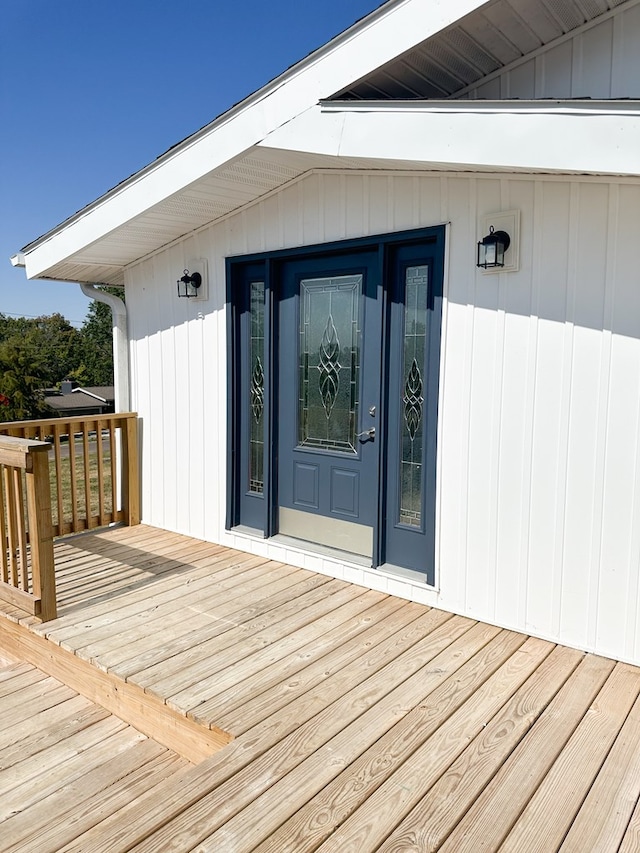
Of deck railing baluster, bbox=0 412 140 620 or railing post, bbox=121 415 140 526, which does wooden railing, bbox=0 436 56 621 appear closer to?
deck railing baluster, bbox=0 412 140 620

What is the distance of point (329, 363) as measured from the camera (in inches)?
145

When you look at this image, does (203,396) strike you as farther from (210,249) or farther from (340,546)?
(340,546)

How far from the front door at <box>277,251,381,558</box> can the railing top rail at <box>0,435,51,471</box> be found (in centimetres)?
153

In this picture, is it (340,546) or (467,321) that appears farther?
(340,546)

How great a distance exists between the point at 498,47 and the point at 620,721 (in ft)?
9.68

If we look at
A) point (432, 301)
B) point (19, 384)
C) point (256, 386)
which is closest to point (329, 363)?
point (256, 386)

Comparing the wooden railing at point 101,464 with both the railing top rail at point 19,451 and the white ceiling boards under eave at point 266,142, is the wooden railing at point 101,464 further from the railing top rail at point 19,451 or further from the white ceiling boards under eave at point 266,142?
the railing top rail at point 19,451

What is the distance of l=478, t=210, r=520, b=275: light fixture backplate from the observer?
9.13 feet

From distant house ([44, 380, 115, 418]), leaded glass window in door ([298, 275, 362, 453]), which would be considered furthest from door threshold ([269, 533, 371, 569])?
distant house ([44, 380, 115, 418])

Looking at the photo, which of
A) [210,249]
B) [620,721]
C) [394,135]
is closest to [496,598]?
[620,721]

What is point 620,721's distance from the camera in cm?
217

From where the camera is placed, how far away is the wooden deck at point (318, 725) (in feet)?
5.53

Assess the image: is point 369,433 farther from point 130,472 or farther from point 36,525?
point 130,472

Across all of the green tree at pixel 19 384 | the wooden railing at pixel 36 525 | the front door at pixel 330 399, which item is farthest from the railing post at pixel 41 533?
the green tree at pixel 19 384
